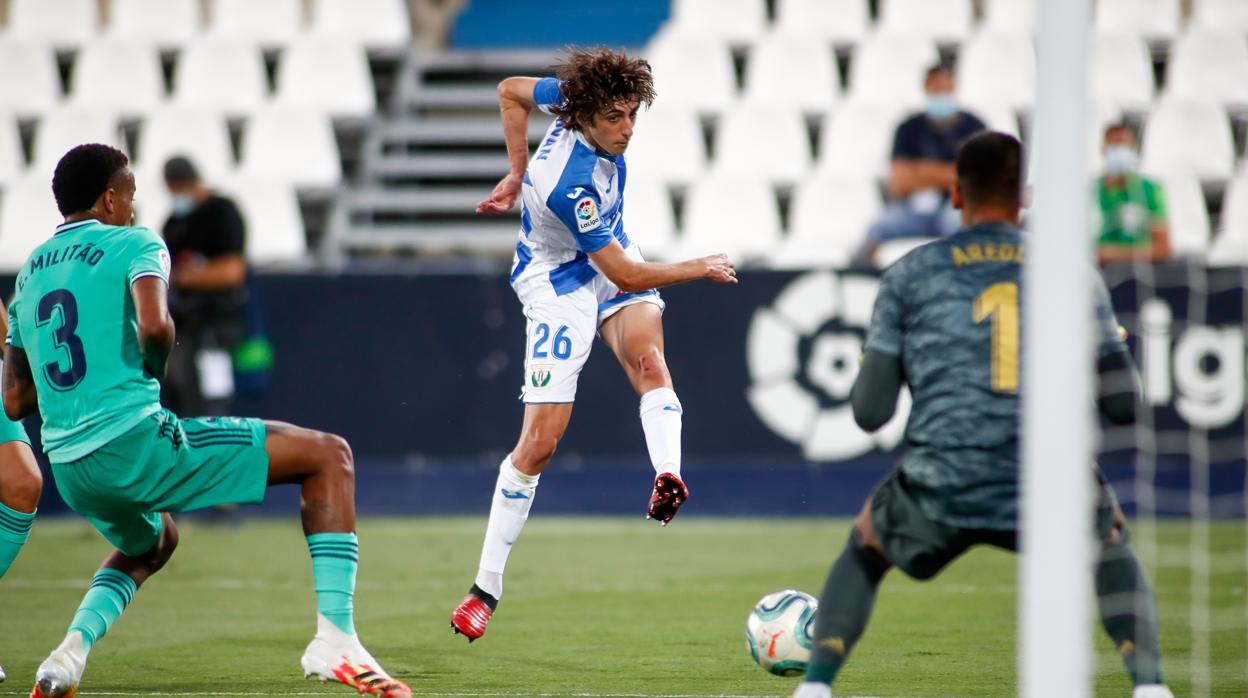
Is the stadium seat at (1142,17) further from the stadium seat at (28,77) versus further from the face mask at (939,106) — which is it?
the stadium seat at (28,77)

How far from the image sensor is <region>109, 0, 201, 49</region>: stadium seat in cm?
1509

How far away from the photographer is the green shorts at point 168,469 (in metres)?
4.48

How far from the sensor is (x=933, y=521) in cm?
392

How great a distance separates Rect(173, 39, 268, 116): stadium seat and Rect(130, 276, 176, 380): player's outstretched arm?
10.3 meters

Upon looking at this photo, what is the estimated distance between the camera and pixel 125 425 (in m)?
4.48

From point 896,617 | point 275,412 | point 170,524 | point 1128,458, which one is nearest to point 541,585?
point 896,617

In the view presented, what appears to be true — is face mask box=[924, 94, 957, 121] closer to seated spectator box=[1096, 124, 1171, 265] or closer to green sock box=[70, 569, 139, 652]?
seated spectator box=[1096, 124, 1171, 265]

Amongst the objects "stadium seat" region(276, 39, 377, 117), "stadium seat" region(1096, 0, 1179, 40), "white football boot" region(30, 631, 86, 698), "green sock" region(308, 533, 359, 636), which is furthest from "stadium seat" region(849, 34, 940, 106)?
"white football boot" region(30, 631, 86, 698)

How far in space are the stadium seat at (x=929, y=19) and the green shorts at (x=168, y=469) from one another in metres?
11.3

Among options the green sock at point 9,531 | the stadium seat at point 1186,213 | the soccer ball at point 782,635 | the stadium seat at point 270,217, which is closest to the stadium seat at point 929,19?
the stadium seat at point 1186,213

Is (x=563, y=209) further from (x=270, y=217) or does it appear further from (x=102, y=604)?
(x=270, y=217)

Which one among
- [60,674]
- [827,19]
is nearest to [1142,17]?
[827,19]

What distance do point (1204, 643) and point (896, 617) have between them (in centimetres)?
129

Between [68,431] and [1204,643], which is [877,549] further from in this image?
[1204,643]
